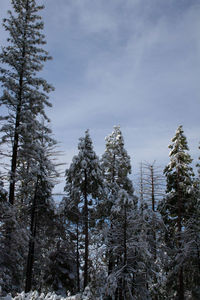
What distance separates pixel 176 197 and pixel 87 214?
25.3 feet

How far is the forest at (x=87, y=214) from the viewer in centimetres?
1277

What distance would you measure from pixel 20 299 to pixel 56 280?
15.9m

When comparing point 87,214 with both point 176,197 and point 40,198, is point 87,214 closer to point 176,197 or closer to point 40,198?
point 40,198

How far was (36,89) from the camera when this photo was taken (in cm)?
1583

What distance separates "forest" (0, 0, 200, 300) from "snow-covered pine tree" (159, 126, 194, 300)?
0.08 m

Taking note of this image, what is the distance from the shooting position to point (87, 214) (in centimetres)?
1927

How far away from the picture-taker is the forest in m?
12.8

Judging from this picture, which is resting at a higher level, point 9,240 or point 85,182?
point 85,182

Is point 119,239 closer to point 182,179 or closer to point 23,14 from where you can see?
point 182,179

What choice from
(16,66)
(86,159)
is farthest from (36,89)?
(86,159)

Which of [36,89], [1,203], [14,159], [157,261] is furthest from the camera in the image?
[157,261]

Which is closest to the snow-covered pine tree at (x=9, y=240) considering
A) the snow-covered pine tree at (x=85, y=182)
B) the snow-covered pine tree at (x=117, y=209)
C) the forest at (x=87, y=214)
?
the forest at (x=87, y=214)

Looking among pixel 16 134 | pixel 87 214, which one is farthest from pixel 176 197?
pixel 16 134

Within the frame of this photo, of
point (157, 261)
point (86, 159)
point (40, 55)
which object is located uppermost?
point (40, 55)
